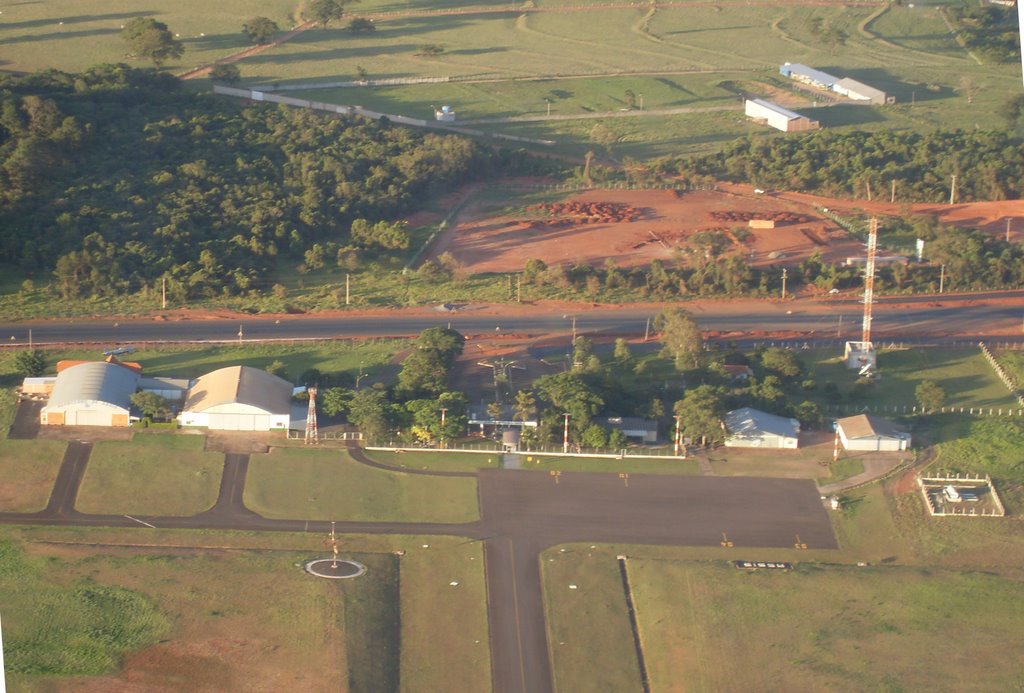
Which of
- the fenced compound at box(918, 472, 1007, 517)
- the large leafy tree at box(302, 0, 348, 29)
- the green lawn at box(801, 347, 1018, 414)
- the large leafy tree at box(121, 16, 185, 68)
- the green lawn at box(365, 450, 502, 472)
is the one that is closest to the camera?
the fenced compound at box(918, 472, 1007, 517)

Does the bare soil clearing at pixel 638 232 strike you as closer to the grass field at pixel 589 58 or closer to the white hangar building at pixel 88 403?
the grass field at pixel 589 58

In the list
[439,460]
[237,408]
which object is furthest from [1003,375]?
[237,408]

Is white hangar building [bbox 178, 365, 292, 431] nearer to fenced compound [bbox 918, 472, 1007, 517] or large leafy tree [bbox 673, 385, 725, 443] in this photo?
large leafy tree [bbox 673, 385, 725, 443]

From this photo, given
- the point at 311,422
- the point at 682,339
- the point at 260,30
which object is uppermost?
the point at 260,30

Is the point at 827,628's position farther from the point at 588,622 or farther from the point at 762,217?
the point at 762,217

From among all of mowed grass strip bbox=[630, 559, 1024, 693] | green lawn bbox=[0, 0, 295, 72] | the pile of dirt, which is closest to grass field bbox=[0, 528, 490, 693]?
mowed grass strip bbox=[630, 559, 1024, 693]

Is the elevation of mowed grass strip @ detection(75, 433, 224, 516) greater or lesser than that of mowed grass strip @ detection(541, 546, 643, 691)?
greater

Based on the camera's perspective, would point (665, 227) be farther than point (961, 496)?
Yes
